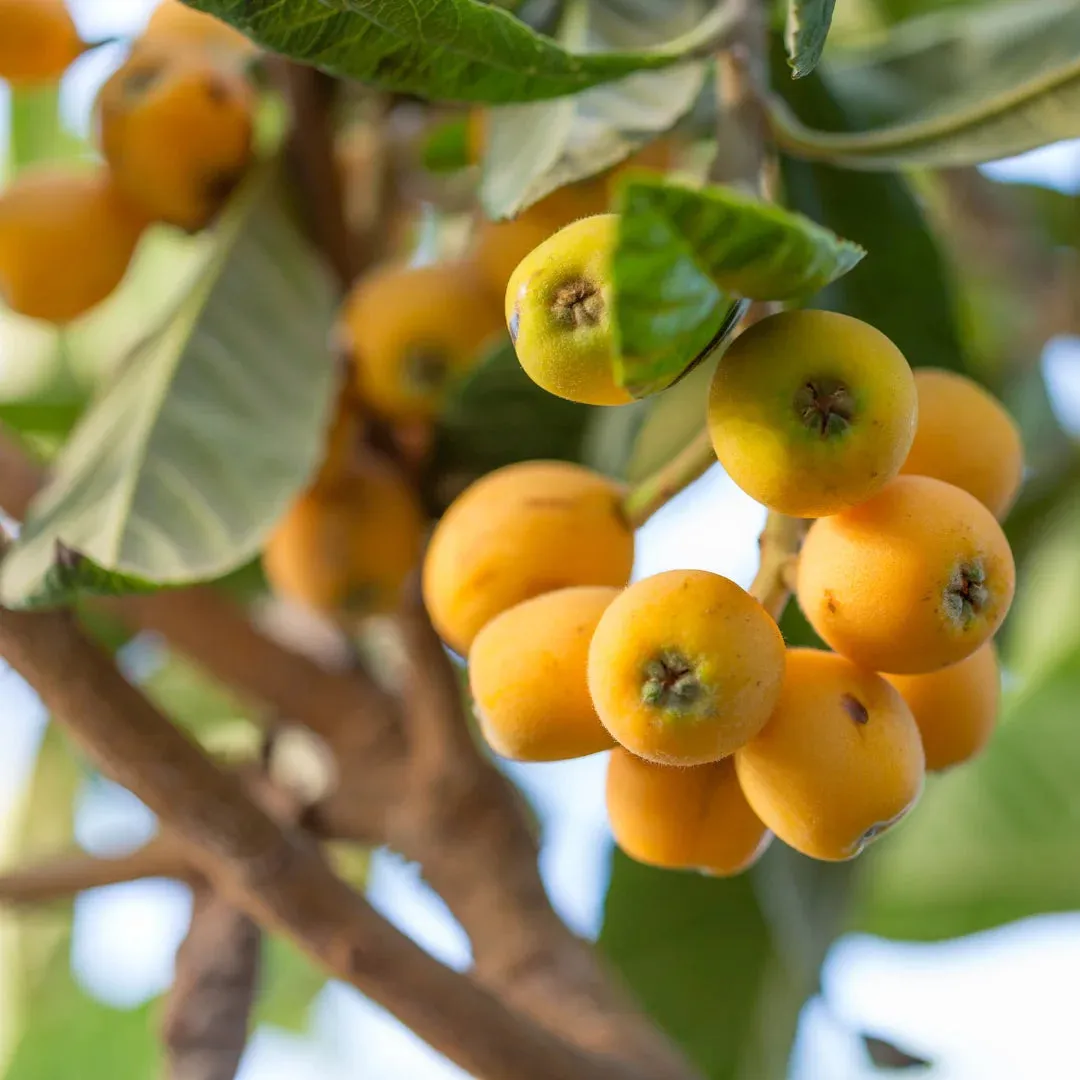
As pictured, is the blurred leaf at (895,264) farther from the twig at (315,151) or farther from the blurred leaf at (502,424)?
the twig at (315,151)

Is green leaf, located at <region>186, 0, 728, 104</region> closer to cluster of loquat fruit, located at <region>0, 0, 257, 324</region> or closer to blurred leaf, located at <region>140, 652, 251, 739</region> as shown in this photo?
cluster of loquat fruit, located at <region>0, 0, 257, 324</region>

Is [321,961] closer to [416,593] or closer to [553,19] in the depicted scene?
[416,593]

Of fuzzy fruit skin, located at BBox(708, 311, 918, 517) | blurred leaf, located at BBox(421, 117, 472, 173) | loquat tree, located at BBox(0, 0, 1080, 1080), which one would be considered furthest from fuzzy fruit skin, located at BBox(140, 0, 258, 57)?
fuzzy fruit skin, located at BBox(708, 311, 918, 517)

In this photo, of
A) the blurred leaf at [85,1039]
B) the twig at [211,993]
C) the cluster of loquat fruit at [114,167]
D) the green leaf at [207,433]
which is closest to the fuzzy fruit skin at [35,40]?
the cluster of loquat fruit at [114,167]

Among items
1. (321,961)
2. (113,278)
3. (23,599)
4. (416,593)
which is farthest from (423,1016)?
(113,278)

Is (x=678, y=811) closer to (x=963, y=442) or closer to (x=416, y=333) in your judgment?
(x=963, y=442)

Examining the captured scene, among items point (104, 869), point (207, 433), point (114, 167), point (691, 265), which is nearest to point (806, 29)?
point (691, 265)
